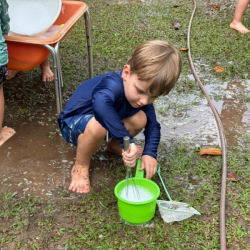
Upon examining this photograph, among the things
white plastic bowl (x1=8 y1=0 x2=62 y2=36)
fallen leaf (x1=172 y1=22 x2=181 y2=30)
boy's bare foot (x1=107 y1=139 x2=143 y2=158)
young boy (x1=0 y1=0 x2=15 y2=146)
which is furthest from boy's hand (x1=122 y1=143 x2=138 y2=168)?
fallen leaf (x1=172 y1=22 x2=181 y2=30)

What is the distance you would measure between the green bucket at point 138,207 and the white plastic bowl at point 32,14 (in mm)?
1564

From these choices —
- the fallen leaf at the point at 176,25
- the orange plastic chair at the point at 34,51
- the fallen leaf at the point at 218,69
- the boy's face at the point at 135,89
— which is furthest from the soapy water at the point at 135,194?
the fallen leaf at the point at 176,25

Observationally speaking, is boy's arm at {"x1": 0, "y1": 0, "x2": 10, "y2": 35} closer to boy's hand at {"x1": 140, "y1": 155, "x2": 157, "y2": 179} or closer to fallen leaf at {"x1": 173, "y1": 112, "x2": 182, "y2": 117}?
boy's hand at {"x1": 140, "y1": 155, "x2": 157, "y2": 179}

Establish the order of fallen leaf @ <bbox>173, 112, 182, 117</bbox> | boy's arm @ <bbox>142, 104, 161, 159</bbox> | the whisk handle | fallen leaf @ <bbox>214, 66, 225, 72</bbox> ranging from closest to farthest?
1. the whisk handle
2. boy's arm @ <bbox>142, 104, 161, 159</bbox>
3. fallen leaf @ <bbox>173, 112, 182, 117</bbox>
4. fallen leaf @ <bbox>214, 66, 225, 72</bbox>

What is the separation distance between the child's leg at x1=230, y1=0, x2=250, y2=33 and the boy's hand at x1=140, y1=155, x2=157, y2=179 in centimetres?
282

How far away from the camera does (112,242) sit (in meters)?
1.54

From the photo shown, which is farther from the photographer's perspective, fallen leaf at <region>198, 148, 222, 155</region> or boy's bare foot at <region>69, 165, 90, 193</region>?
fallen leaf at <region>198, 148, 222, 155</region>

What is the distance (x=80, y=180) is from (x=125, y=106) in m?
0.51

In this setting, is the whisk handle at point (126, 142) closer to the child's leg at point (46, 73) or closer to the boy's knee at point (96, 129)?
the boy's knee at point (96, 129)

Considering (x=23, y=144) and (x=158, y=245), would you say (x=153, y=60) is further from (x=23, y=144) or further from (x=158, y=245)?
(x=23, y=144)

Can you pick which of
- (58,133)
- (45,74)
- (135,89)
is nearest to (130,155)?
(135,89)

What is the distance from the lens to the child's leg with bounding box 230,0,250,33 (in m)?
3.87

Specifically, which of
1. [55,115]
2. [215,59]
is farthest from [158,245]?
[215,59]

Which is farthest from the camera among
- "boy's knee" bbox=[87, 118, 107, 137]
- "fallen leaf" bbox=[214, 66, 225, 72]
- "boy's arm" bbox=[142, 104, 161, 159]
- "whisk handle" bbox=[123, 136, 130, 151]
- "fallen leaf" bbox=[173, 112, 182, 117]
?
"fallen leaf" bbox=[214, 66, 225, 72]
